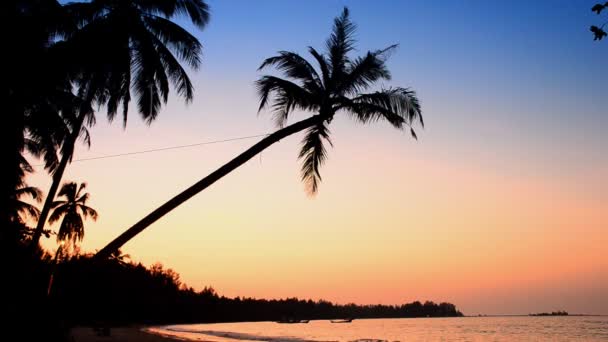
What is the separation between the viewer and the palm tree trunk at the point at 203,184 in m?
10.4

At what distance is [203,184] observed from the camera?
1103 cm

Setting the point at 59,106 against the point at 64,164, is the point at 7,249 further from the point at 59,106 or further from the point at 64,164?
the point at 59,106

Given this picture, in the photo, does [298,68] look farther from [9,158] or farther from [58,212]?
[58,212]

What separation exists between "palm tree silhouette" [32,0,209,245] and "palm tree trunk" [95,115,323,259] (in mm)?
4353

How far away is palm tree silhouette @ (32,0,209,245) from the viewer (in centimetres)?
1353

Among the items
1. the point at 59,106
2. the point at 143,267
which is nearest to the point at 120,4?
the point at 59,106

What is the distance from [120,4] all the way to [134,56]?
5.09 feet

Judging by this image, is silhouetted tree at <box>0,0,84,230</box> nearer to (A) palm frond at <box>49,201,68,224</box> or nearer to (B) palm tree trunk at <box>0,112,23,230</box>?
(B) palm tree trunk at <box>0,112,23,230</box>

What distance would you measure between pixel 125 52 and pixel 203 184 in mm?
5389

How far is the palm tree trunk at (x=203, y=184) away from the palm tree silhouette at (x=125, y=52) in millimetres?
4353

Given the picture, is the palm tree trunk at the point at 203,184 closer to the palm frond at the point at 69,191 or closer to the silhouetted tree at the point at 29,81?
the silhouetted tree at the point at 29,81

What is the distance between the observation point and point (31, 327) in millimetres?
8180

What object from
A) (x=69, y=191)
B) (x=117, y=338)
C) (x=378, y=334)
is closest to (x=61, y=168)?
(x=69, y=191)

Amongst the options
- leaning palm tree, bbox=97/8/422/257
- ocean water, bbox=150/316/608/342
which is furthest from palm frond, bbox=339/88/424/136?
ocean water, bbox=150/316/608/342
